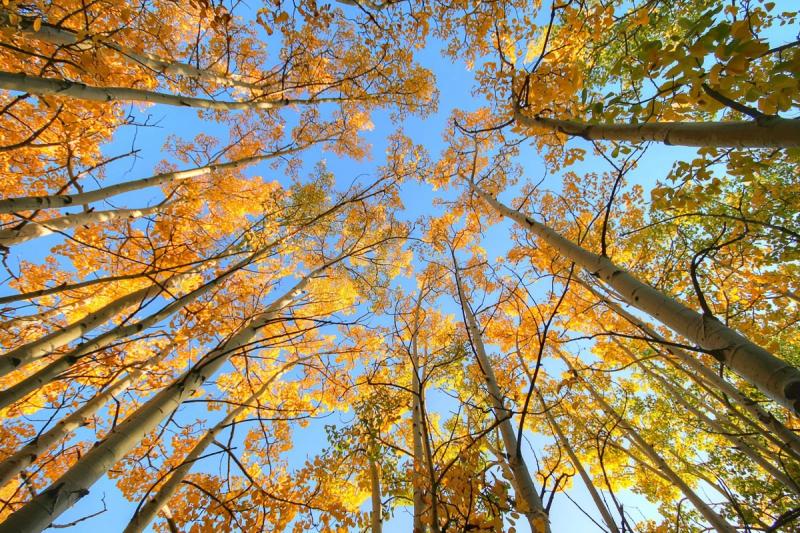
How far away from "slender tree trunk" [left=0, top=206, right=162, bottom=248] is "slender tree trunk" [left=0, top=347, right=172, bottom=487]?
5.71 feet

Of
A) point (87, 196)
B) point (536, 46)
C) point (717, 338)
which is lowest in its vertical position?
point (717, 338)

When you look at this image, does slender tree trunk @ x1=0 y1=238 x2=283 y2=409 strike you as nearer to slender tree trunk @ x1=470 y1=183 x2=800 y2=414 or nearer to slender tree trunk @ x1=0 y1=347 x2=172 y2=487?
slender tree trunk @ x1=0 y1=347 x2=172 y2=487

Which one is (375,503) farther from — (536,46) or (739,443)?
(536,46)

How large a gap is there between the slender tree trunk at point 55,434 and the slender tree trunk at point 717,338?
3573 millimetres

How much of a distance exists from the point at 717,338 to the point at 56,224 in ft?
20.0

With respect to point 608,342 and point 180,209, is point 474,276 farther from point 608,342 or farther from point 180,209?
point 180,209

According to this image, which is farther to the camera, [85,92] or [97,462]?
[85,92]

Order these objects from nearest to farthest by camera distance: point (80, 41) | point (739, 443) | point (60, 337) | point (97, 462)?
1. point (97, 462)
2. point (80, 41)
3. point (60, 337)
4. point (739, 443)

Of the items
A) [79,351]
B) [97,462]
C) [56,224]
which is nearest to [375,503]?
[97,462]

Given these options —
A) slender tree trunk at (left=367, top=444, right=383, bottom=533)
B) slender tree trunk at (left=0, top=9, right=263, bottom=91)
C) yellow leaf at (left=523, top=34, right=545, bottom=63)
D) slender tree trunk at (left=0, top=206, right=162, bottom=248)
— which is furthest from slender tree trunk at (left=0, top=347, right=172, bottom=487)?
yellow leaf at (left=523, top=34, right=545, bottom=63)

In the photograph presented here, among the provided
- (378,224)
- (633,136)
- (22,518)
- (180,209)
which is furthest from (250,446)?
(633,136)

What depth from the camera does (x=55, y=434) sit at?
3.42 m

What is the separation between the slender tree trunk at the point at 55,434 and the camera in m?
A: 2.59

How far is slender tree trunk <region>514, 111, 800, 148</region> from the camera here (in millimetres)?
1492
